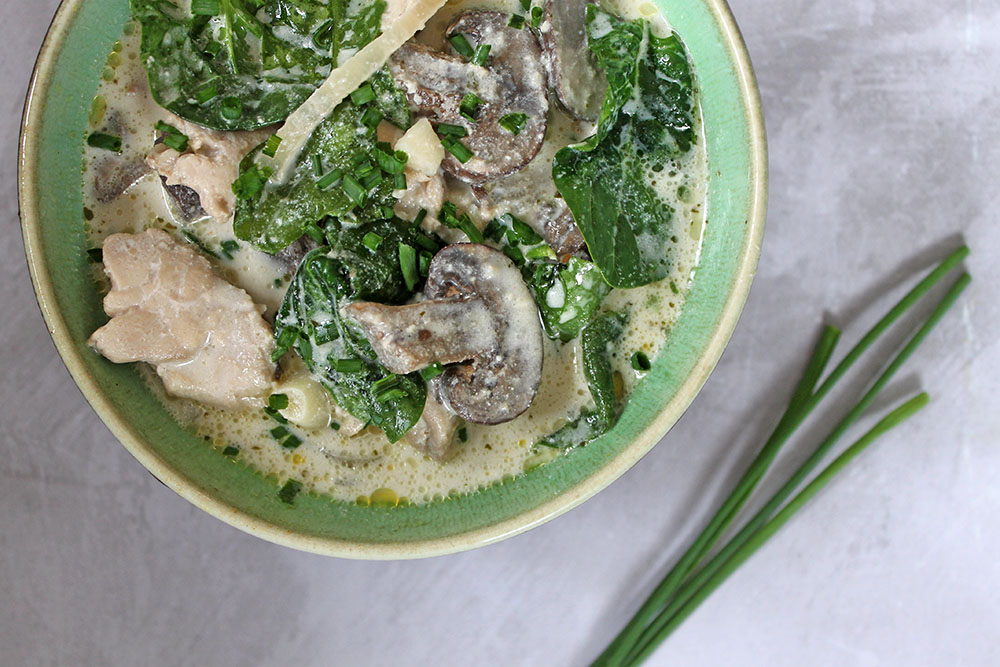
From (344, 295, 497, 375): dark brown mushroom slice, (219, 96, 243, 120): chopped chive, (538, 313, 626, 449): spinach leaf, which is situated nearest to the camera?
(344, 295, 497, 375): dark brown mushroom slice

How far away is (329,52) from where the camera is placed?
251 cm

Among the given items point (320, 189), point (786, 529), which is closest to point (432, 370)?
point (320, 189)

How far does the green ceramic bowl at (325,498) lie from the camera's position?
2.32m

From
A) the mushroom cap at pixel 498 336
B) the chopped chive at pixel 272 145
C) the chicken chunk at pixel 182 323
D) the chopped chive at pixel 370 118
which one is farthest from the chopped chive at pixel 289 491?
the chopped chive at pixel 370 118

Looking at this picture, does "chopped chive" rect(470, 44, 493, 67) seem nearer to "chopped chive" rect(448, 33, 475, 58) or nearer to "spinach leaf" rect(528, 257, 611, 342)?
"chopped chive" rect(448, 33, 475, 58)

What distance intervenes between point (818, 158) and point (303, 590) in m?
2.34

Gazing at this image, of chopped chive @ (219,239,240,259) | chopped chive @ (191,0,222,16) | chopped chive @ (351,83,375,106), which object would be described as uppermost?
chopped chive @ (191,0,222,16)

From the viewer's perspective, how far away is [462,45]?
8.11 ft

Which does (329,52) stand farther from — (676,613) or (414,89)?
(676,613)

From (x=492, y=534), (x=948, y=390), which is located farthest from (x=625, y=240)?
(x=948, y=390)

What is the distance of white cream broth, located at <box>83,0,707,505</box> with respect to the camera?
8.32 ft

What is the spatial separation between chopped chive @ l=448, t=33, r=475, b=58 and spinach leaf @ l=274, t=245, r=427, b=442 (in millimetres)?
698

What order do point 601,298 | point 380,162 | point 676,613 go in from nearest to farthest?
point 380,162 < point 601,298 < point 676,613

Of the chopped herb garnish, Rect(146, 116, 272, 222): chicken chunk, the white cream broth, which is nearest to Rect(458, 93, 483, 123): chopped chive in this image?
the white cream broth
